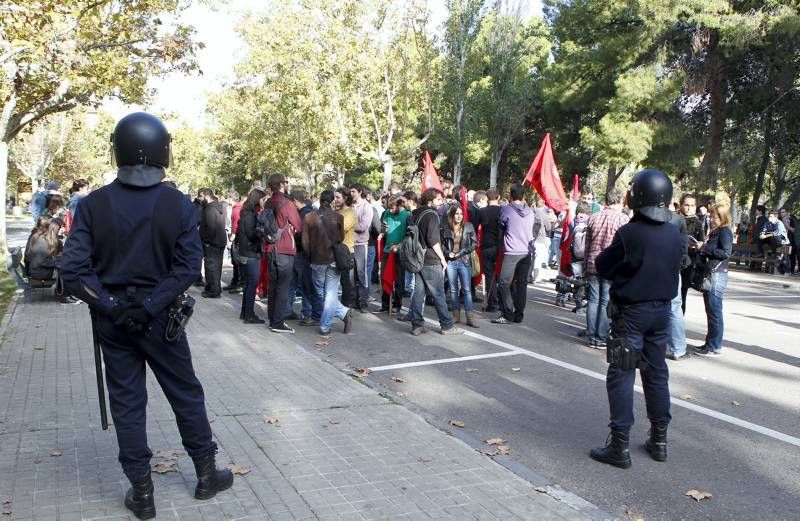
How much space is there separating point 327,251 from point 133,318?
18.8ft

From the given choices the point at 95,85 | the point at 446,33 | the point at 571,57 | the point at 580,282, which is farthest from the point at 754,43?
the point at 95,85

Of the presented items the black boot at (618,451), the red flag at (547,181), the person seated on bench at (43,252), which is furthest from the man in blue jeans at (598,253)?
the person seated on bench at (43,252)

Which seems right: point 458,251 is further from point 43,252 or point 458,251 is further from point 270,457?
point 43,252

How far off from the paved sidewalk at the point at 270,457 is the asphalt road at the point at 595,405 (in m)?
0.42

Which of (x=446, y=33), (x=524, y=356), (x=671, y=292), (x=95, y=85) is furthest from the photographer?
(x=446, y=33)

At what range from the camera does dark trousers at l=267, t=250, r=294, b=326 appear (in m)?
9.30

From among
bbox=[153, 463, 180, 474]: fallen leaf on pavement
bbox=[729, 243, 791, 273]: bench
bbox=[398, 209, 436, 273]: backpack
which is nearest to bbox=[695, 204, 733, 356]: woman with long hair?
bbox=[398, 209, 436, 273]: backpack

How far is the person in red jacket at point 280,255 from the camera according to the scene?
9.27 m

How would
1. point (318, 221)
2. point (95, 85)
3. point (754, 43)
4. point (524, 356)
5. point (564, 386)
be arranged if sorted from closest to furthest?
point (564, 386), point (524, 356), point (318, 221), point (95, 85), point (754, 43)

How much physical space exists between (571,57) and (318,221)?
25.1 m

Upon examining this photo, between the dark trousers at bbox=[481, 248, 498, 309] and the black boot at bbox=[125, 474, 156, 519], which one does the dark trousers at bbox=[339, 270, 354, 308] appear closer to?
the dark trousers at bbox=[481, 248, 498, 309]

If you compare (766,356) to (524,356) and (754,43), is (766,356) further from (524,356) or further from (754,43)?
(754,43)

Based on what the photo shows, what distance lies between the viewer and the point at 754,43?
78.4 feet

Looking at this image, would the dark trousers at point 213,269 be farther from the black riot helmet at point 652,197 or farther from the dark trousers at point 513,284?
the black riot helmet at point 652,197
